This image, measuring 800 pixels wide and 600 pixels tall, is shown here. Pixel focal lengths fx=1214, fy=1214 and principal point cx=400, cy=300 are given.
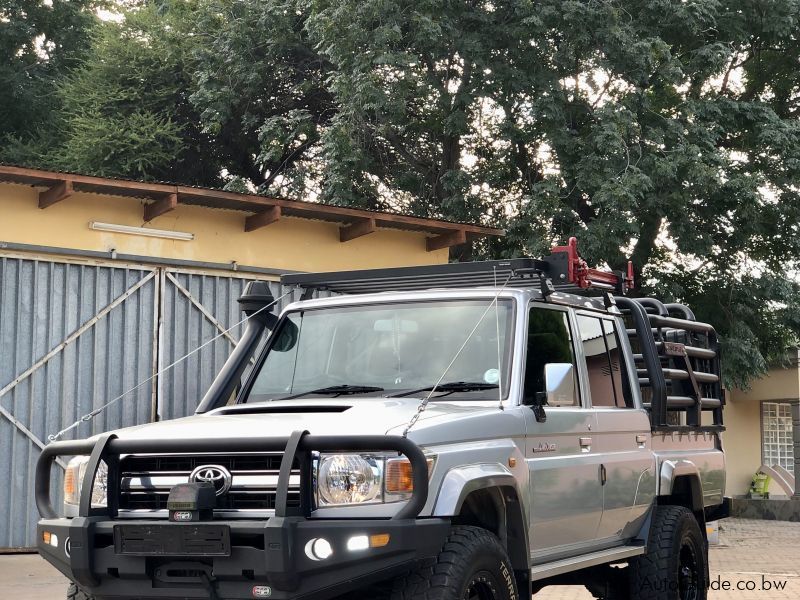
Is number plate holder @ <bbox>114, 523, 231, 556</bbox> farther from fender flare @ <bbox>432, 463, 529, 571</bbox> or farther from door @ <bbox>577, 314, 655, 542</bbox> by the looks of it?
door @ <bbox>577, 314, 655, 542</bbox>

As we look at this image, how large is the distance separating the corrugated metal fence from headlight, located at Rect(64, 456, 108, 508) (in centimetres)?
634

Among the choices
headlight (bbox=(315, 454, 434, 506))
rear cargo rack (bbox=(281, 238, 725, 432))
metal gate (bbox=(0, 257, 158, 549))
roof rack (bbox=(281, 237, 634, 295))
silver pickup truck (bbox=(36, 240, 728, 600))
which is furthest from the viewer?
metal gate (bbox=(0, 257, 158, 549))

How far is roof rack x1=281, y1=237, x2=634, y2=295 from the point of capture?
700cm

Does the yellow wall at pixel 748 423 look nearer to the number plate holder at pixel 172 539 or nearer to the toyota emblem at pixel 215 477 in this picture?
the toyota emblem at pixel 215 477

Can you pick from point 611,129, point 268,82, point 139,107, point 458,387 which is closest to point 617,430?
point 458,387

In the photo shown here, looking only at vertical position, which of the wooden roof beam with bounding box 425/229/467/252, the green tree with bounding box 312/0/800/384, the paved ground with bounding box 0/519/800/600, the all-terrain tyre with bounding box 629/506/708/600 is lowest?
the paved ground with bounding box 0/519/800/600

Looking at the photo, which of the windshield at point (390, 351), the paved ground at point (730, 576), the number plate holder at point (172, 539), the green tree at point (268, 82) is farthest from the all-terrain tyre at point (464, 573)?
the green tree at point (268, 82)

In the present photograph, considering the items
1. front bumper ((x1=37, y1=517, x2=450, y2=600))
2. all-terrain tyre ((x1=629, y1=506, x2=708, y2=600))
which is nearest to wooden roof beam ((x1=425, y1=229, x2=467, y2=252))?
all-terrain tyre ((x1=629, y1=506, x2=708, y2=600))

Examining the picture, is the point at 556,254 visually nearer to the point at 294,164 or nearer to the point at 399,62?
the point at 399,62

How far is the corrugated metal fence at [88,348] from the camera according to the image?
12.0 metres

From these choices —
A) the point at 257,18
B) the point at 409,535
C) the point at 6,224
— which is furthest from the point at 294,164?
the point at 409,535

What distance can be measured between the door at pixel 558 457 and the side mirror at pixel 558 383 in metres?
0.05

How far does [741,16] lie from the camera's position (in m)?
20.9

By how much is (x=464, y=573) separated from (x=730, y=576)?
7.98m
